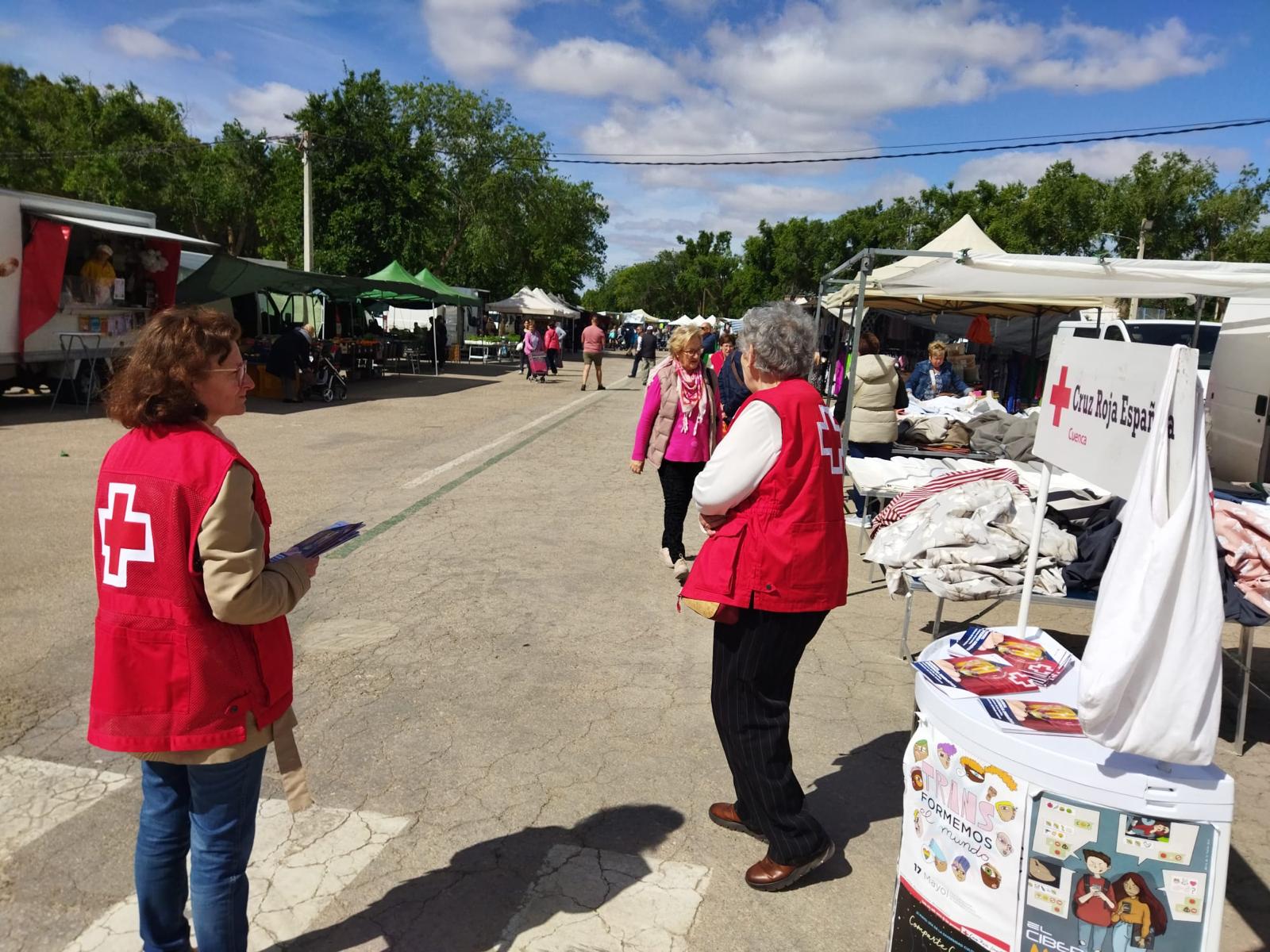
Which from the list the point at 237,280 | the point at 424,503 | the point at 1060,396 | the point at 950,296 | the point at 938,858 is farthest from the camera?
the point at 237,280

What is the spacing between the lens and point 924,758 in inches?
93.7

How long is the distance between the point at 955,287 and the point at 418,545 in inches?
198

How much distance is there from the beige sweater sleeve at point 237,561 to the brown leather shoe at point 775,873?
1793 mm

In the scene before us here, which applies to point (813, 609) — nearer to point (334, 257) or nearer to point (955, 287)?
point (955, 287)

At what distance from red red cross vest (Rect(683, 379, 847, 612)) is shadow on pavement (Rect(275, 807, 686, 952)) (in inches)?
40.0

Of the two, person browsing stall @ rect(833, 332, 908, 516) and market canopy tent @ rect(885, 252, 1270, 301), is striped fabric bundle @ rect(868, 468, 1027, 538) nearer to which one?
market canopy tent @ rect(885, 252, 1270, 301)

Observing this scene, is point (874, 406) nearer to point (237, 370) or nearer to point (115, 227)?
point (237, 370)

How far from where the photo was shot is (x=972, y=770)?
87.3 inches

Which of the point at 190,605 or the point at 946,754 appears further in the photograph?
the point at 946,754

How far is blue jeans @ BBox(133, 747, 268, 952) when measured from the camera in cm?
217

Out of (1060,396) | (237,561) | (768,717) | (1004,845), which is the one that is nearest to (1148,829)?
(1004,845)

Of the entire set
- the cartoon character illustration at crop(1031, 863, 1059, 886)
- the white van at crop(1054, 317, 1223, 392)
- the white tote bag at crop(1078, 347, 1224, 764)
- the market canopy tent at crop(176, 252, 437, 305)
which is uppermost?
the market canopy tent at crop(176, 252, 437, 305)

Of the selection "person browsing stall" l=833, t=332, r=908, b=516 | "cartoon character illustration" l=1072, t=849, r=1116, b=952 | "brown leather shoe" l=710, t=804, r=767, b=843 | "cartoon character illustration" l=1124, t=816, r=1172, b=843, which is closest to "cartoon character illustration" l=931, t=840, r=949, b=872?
"cartoon character illustration" l=1072, t=849, r=1116, b=952

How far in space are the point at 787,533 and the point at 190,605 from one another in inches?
65.9
